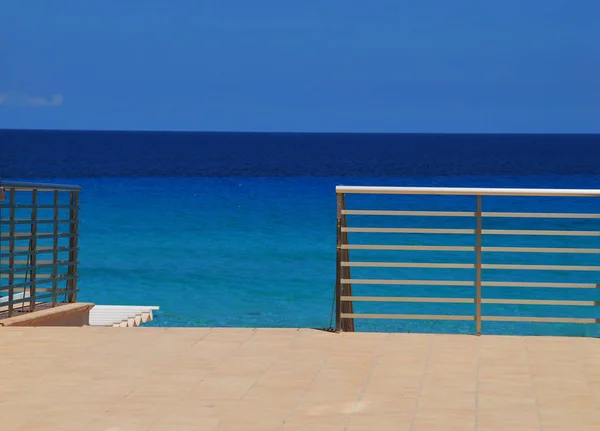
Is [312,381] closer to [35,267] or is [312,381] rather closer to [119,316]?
[35,267]

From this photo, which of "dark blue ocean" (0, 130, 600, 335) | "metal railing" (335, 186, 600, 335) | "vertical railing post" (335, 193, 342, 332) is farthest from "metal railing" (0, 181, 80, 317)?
"dark blue ocean" (0, 130, 600, 335)

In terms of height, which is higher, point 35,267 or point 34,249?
point 34,249

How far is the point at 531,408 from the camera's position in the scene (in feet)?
17.6

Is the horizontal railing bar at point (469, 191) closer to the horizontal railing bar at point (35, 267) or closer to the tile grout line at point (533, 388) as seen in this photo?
the tile grout line at point (533, 388)

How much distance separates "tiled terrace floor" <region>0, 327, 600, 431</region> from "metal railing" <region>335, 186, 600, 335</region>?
303mm

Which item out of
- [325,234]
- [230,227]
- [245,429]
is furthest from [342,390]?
[230,227]

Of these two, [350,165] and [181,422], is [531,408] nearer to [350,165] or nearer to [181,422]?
[181,422]

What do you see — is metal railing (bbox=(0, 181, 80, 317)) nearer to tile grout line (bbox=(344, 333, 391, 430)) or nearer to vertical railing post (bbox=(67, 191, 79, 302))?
vertical railing post (bbox=(67, 191, 79, 302))

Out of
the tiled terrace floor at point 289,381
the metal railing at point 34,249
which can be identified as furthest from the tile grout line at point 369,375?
the metal railing at point 34,249

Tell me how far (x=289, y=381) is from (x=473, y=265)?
200cm

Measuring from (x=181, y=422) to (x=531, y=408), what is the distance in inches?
69.3

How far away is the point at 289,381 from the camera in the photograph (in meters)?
5.96

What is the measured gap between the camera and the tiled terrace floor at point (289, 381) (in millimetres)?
5113

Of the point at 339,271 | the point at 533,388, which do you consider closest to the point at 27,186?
the point at 339,271
